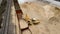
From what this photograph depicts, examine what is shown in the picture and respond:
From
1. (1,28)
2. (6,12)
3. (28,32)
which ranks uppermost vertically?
(6,12)

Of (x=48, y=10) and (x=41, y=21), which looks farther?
(x=48, y=10)

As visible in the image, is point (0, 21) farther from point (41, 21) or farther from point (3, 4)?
point (41, 21)

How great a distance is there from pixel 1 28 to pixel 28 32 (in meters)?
0.95

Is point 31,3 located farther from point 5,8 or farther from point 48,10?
point 5,8

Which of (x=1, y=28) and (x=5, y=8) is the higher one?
(x=5, y=8)

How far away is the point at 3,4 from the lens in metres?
1.41

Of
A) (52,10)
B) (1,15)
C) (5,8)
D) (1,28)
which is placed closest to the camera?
(1,28)

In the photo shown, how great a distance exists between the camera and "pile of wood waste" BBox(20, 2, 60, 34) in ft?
7.04

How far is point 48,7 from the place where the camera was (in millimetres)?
2961

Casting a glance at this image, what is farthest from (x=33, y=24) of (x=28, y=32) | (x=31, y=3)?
(x=31, y=3)

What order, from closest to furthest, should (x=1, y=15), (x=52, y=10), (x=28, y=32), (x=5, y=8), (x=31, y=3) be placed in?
(x=1, y=15), (x=5, y=8), (x=28, y=32), (x=52, y=10), (x=31, y=3)

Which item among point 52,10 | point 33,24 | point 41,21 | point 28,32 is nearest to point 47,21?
point 41,21

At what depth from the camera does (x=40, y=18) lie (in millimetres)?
2604

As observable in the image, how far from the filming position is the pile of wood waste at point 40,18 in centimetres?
214
